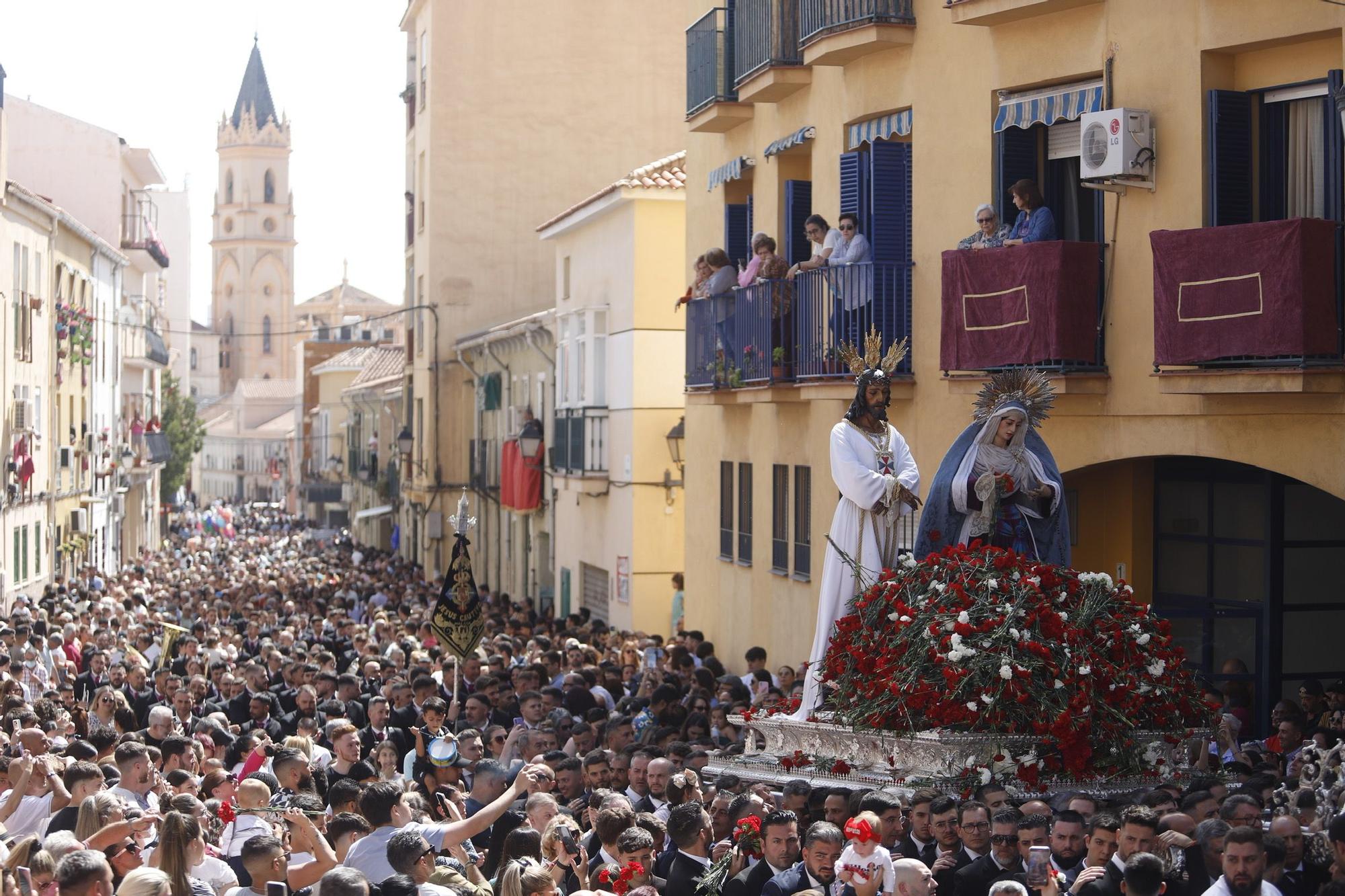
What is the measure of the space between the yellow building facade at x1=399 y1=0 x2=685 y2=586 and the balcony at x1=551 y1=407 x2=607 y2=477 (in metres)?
6.33

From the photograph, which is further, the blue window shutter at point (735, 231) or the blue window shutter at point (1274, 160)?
the blue window shutter at point (735, 231)

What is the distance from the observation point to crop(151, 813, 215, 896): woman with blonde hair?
736 centimetres

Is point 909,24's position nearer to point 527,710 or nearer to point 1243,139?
point 1243,139

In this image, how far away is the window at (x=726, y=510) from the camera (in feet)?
68.0

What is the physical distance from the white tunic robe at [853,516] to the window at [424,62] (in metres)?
29.5

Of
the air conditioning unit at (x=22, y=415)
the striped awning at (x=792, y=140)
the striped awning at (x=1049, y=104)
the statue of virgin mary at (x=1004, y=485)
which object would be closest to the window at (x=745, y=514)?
the striped awning at (x=792, y=140)

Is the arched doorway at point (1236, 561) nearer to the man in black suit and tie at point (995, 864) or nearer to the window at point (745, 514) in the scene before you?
the man in black suit and tie at point (995, 864)

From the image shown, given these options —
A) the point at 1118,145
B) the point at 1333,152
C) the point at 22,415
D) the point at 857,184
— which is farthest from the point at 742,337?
the point at 22,415

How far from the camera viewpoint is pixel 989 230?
14.0 metres

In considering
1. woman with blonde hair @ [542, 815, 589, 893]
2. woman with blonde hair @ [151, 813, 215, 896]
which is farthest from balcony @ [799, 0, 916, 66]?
woman with blonde hair @ [151, 813, 215, 896]

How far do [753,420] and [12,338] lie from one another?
59.9 ft

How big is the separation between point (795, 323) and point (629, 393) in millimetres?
9576

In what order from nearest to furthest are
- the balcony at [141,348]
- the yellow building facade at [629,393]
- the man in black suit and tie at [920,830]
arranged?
1. the man in black suit and tie at [920,830]
2. the yellow building facade at [629,393]
3. the balcony at [141,348]

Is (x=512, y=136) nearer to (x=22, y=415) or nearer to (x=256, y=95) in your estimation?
(x=22, y=415)
